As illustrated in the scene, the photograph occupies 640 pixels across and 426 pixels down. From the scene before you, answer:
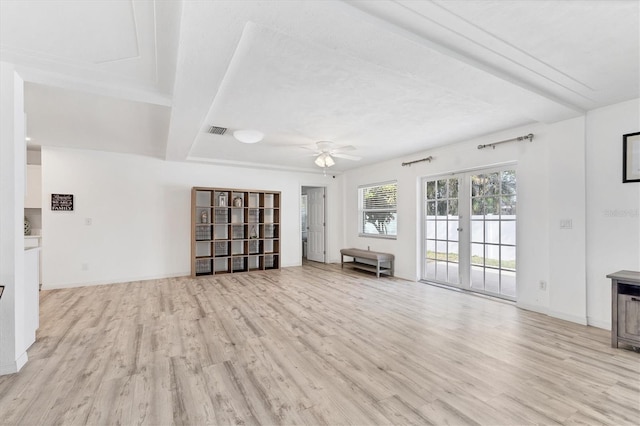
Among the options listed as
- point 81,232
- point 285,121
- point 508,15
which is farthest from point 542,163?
point 81,232

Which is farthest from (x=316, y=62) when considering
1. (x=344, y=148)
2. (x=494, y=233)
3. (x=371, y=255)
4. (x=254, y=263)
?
(x=254, y=263)

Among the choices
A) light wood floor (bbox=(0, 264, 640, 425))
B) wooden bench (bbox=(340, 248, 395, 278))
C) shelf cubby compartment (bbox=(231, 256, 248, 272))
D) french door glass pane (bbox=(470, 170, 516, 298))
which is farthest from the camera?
shelf cubby compartment (bbox=(231, 256, 248, 272))

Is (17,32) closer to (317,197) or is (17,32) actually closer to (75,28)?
(75,28)

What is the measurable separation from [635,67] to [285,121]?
10.9 feet

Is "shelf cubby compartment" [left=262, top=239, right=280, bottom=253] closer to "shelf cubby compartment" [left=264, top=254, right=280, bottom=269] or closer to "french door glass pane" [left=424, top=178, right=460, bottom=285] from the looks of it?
"shelf cubby compartment" [left=264, top=254, right=280, bottom=269]

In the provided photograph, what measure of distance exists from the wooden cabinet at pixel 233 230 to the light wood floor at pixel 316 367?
7.21 feet

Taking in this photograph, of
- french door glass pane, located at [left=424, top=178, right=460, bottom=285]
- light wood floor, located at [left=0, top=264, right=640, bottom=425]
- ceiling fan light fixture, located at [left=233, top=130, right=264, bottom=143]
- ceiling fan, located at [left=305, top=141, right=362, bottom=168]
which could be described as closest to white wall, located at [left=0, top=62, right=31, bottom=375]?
light wood floor, located at [left=0, top=264, right=640, bottom=425]

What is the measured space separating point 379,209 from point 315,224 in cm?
223

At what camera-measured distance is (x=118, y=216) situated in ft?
18.2

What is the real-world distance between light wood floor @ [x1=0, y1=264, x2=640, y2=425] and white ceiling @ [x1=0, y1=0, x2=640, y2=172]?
2.34 meters

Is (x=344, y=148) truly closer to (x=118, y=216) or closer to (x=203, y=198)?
(x=203, y=198)

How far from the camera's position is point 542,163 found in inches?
149

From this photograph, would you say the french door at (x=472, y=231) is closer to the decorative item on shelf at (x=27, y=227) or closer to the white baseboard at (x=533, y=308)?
the white baseboard at (x=533, y=308)

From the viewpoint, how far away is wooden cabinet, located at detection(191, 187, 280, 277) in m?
6.14
